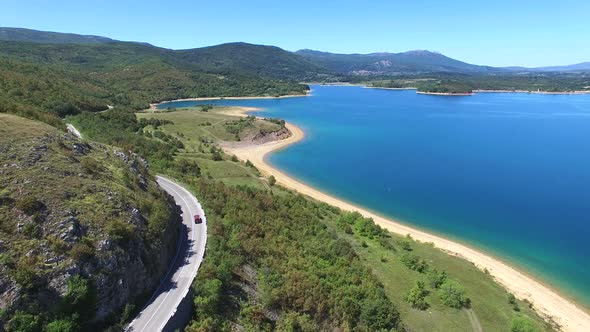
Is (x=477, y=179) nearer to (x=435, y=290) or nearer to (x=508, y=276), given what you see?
(x=508, y=276)

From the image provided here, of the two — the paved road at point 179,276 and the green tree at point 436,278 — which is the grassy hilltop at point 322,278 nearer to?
the green tree at point 436,278

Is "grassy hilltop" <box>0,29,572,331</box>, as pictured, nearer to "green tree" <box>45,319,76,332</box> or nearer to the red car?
"green tree" <box>45,319,76,332</box>

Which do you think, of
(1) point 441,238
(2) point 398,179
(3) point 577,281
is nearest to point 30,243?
(1) point 441,238

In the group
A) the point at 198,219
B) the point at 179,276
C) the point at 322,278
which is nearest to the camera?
the point at 179,276

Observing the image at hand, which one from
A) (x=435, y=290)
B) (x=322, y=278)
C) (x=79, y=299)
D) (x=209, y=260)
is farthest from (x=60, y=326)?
(x=435, y=290)

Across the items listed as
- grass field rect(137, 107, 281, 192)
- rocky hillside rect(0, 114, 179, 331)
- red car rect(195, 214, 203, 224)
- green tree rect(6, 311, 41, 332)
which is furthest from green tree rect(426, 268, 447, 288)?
green tree rect(6, 311, 41, 332)

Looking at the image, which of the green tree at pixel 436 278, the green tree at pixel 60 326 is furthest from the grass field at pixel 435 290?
the green tree at pixel 60 326
